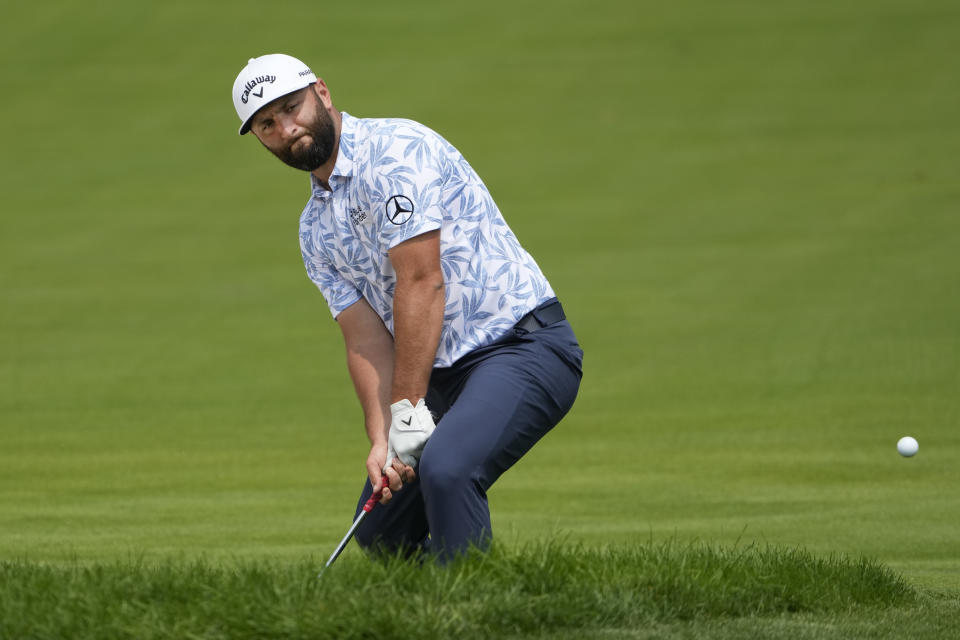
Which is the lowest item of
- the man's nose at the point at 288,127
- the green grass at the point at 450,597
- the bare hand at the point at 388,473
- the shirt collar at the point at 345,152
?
the green grass at the point at 450,597

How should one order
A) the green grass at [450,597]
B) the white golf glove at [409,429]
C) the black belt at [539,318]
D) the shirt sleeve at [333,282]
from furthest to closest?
the shirt sleeve at [333,282], the black belt at [539,318], the white golf glove at [409,429], the green grass at [450,597]

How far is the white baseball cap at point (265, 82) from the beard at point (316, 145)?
0.13 meters

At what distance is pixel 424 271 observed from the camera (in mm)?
5453

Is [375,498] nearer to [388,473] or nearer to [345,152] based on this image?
[388,473]

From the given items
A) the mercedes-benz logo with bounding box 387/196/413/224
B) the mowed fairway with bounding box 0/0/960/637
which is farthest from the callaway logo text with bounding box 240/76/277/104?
the mowed fairway with bounding box 0/0/960/637

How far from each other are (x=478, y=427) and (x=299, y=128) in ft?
4.31

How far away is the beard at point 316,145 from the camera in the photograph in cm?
562

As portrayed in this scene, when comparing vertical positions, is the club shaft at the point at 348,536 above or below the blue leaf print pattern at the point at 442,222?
below

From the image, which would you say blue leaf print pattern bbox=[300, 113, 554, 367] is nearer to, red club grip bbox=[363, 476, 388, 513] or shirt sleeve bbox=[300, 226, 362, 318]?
shirt sleeve bbox=[300, 226, 362, 318]

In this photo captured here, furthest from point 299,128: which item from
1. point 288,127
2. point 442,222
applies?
point 442,222

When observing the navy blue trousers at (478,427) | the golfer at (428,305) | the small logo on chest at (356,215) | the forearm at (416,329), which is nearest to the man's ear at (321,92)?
the golfer at (428,305)

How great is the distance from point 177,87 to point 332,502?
25594mm

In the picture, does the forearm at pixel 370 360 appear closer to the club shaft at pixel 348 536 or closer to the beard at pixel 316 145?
the club shaft at pixel 348 536

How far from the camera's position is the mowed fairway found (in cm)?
1035
